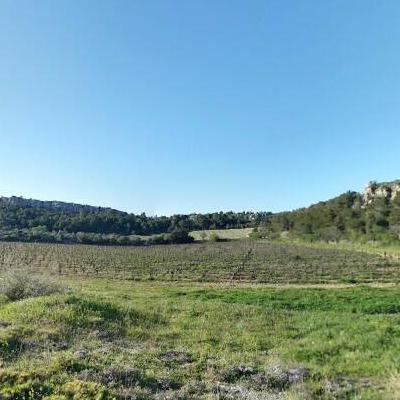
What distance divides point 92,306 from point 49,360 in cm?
630

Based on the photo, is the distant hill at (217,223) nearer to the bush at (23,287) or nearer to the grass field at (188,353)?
the bush at (23,287)

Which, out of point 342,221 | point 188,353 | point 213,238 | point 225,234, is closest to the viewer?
point 188,353

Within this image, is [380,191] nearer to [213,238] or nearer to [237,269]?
[213,238]

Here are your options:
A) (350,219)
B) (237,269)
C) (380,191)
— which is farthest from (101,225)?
(237,269)

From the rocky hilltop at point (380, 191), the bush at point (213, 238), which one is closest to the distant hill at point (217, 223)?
the rocky hilltop at point (380, 191)

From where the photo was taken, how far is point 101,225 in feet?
494

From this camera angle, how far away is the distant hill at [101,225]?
11856 cm

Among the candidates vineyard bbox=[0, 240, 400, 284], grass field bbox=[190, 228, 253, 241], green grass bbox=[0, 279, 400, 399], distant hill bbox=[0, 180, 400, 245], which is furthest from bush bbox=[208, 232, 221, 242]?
green grass bbox=[0, 279, 400, 399]

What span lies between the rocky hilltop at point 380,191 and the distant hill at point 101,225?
3981 cm

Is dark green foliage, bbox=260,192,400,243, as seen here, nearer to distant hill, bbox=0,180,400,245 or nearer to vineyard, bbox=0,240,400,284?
distant hill, bbox=0,180,400,245

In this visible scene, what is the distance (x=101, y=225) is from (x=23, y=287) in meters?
133

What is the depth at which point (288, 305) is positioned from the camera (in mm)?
24625

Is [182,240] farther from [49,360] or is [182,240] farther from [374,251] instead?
[49,360]

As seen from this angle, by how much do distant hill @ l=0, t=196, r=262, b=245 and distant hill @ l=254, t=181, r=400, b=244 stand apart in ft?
73.5
